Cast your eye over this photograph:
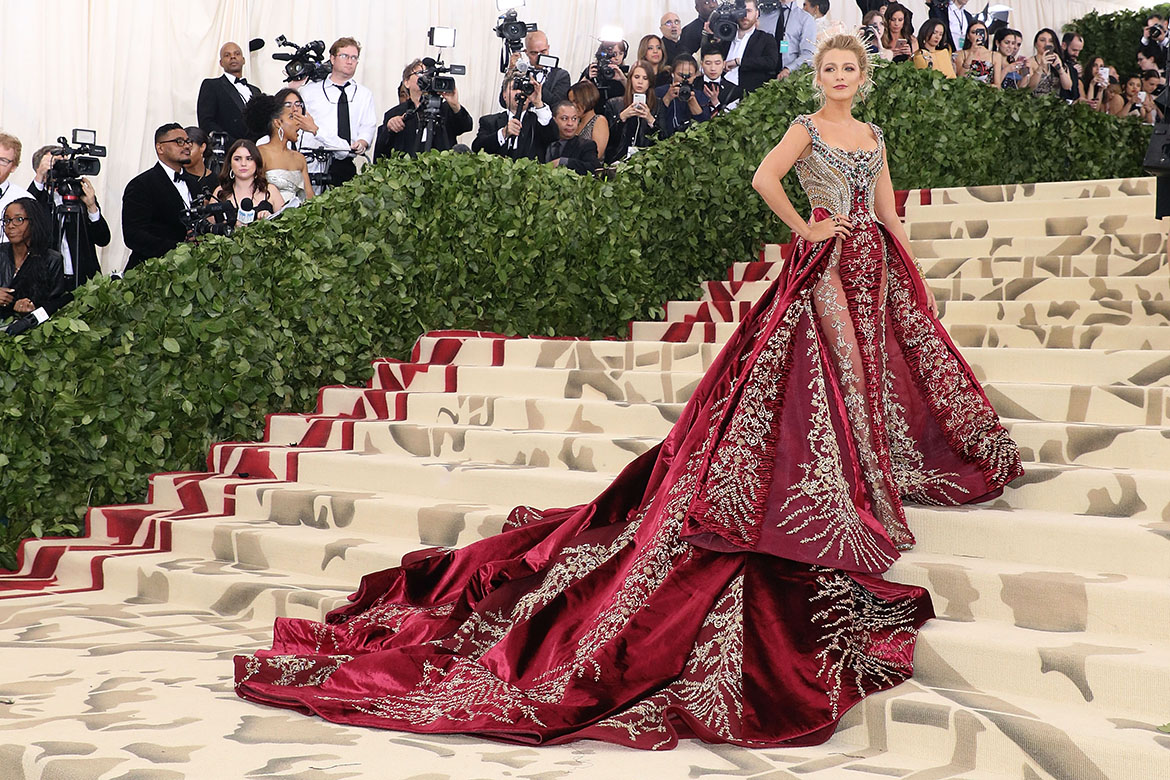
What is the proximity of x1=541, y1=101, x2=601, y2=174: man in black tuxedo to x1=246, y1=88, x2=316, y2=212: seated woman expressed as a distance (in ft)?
4.66

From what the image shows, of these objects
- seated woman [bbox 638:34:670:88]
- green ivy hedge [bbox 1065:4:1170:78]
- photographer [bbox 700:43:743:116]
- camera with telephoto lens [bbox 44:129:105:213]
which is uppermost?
green ivy hedge [bbox 1065:4:1170:78]

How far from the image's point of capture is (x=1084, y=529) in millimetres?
3125

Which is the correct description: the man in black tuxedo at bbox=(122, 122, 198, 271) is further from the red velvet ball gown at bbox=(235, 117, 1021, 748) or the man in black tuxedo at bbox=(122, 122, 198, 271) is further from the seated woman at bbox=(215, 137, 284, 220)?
the red velvet ball gown at bbox=(235, 117, 1021, 748)

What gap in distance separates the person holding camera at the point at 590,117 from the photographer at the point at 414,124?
0.66 meters

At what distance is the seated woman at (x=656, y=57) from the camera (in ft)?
26.0

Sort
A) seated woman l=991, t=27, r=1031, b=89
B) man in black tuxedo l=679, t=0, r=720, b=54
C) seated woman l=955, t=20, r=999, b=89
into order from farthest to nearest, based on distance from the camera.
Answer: seated woman l=991, t=27, r=1031, b=89
seated woman l=955, t=20, r=999, b=89
man in black tuxedo l=679, t=0, r=720, b=54

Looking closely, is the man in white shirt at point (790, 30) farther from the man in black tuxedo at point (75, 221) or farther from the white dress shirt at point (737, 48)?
the man in black tuxedo at point (75, 221)

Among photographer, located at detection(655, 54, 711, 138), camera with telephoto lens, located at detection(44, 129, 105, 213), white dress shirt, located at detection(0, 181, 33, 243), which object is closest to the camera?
white dress shirt, located at detection(0, 181, 33, 243)

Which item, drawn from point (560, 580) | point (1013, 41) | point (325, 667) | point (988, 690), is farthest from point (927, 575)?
point (1013, 41)

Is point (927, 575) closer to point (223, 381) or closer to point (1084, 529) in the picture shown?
point (1084, 529)

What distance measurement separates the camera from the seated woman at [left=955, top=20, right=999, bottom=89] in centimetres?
874

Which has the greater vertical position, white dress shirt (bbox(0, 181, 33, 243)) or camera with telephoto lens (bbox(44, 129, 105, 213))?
camera with telephoto lens (bbox(44, 129, 105, 213))

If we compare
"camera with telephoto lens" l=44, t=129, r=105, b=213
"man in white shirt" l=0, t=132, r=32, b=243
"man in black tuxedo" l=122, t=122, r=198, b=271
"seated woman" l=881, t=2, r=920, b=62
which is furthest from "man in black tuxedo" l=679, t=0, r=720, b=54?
"man in white shirt" l=0, t=132, r=32, b=243

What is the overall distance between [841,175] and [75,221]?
4.11m
